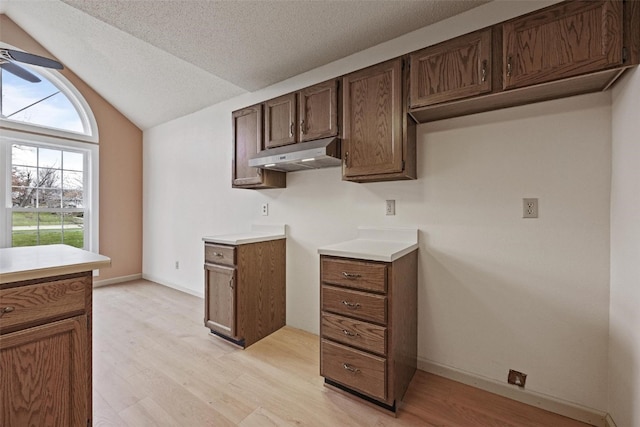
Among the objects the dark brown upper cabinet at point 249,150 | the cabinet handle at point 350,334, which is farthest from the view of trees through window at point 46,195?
the cabinet handle at point 350,334

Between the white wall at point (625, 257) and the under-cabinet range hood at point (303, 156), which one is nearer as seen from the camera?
the white wall at point (625, 257)

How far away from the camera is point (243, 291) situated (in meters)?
2.36

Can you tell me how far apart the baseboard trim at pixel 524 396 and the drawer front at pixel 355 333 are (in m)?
0.71

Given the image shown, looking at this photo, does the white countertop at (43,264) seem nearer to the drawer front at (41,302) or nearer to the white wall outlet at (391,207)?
the drawer front at (41,302)

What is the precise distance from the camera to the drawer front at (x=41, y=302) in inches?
40.1

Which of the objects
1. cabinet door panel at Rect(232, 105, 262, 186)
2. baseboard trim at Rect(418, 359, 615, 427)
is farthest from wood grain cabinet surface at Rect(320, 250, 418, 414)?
cabinet door panel at Rect(232, 105, 262, 186)

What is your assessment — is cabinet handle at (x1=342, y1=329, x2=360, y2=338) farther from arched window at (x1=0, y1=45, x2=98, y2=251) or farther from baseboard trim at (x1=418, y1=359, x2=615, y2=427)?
arched window at (x1=0, y1=45, x2=98, y2=251)

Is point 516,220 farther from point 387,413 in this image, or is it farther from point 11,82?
point 11,82

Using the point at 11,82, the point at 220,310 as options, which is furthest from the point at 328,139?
the point at 11,82

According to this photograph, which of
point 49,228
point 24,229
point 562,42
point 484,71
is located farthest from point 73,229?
point 562,42

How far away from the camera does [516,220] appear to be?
1718mm

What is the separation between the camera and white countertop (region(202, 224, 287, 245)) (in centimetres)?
236

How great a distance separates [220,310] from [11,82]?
13.2 ft

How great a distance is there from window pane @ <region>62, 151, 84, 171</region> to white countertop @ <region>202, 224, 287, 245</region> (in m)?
2.92
